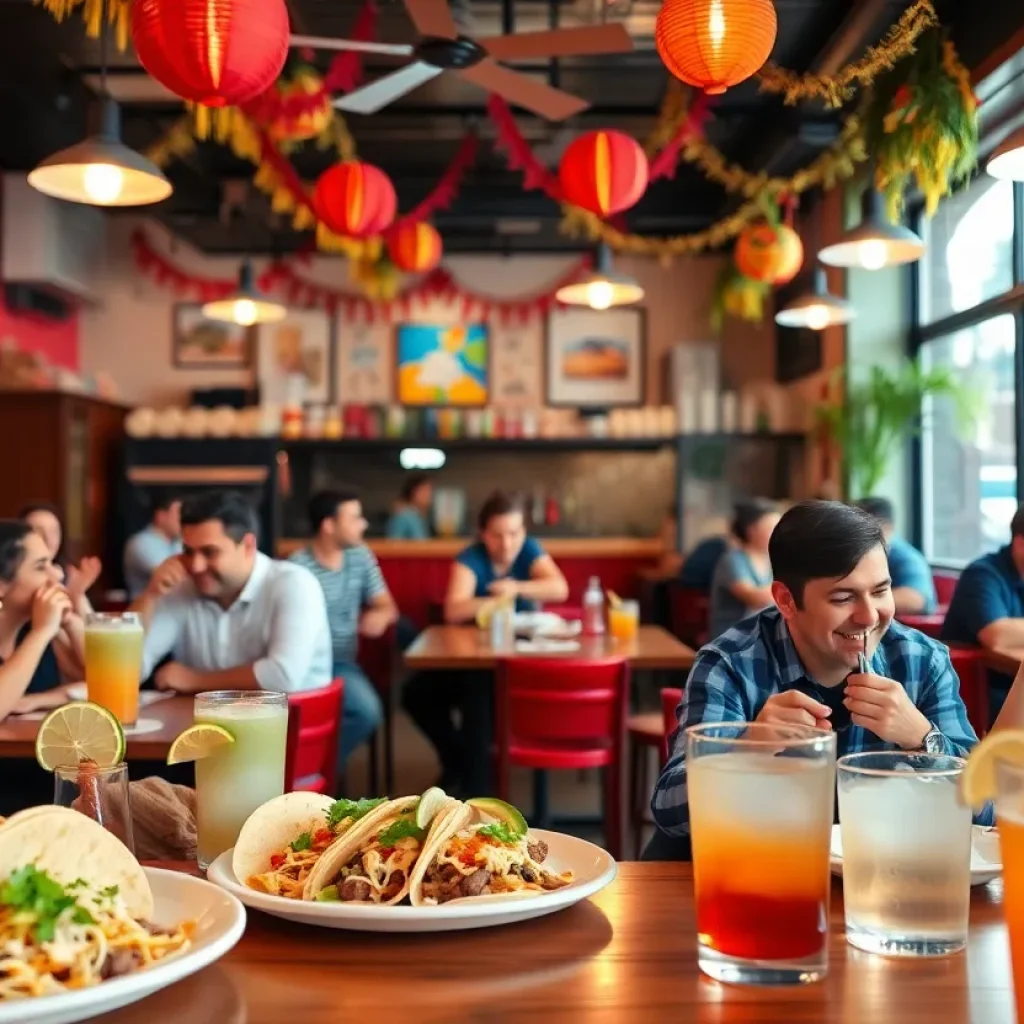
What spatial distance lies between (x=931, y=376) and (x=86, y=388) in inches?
242

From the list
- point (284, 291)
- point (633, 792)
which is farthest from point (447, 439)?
point (633, 792)

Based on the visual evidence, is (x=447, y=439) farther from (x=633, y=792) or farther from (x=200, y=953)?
(x=200, y=953)

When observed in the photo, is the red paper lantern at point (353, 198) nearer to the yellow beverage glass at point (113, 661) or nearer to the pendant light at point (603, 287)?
the pendant light at point (603, 287)

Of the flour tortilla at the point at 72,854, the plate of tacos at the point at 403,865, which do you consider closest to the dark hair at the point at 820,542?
the plate of tacos at the point at 403,865

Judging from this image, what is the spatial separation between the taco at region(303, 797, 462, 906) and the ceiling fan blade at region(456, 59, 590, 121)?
344cm

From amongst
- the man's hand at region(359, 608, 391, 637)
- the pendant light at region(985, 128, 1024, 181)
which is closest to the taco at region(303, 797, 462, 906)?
the pendant light at region(985, 128, 1024, 181)

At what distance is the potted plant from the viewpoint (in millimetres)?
7129

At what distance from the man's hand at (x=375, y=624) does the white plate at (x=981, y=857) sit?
13.0ft

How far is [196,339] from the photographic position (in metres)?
10.4

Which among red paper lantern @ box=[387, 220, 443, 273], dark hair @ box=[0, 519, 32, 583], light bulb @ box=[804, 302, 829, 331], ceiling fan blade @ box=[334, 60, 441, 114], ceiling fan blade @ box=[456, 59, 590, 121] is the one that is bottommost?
dark hair @ box=[0, 519, 32, 583]

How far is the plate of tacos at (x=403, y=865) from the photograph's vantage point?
1122 mm

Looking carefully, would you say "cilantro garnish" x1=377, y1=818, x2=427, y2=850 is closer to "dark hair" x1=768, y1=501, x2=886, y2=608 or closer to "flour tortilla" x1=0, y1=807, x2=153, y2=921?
"flour tortilla" x1=0, y1=807, x2=153, y2=921

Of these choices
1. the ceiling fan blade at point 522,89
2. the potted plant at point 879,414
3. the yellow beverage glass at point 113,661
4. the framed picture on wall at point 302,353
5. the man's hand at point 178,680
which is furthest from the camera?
the framed picture on wall at point 302,353

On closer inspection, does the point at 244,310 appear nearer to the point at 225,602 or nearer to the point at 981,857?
the point at 225,602
